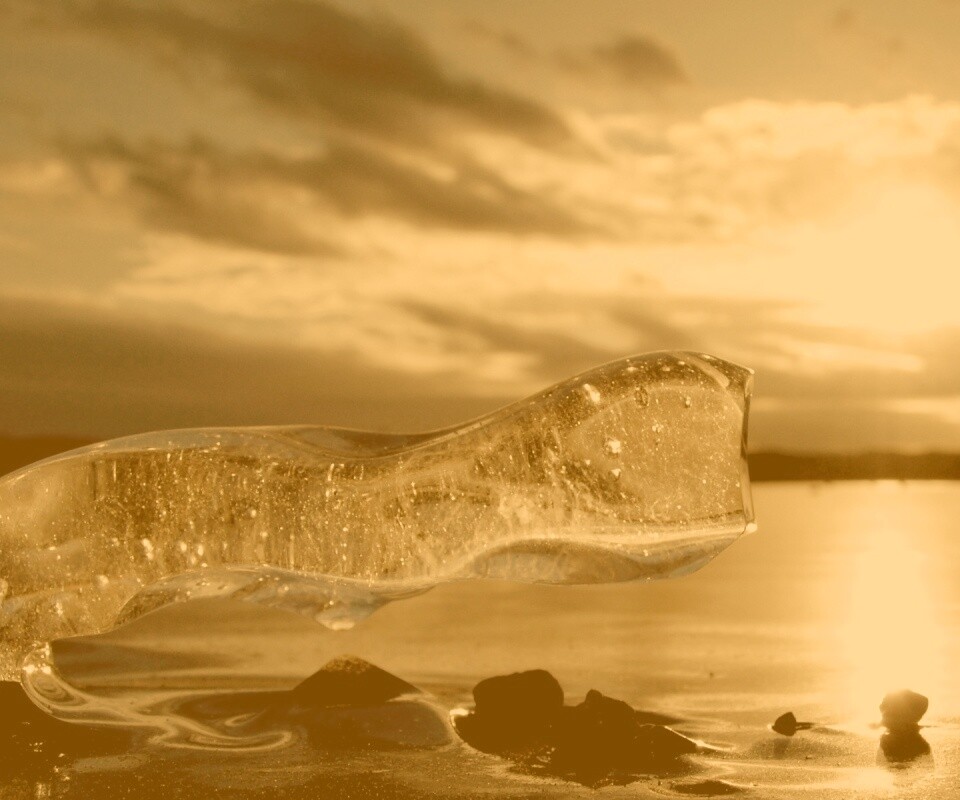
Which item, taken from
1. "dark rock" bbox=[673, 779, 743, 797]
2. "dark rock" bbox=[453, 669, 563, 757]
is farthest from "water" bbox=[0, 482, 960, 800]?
"dark rock" bbox=[453, 669, 563, 757]

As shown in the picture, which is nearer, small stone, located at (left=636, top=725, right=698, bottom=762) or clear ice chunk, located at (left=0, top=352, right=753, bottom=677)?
small stone, located at (left=636, top=725, right=698, bottom=762)

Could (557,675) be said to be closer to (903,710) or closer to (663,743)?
(663,743)

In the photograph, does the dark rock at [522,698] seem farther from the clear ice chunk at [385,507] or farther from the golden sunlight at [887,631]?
the golden sunlight at [887,631]

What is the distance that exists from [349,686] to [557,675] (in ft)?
5.24

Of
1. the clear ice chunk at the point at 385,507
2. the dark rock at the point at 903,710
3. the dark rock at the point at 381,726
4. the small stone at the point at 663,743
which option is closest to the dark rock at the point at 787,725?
the dark rock at the point at 903,710

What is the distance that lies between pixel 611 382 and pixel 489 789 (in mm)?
1941

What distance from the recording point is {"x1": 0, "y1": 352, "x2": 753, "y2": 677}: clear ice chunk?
20.7 ft

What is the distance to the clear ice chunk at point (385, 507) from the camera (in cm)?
630

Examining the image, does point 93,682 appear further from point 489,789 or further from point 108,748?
point 489,789

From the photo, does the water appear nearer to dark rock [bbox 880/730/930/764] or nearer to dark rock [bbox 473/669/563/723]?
dark rock [bbox 880/730/930/764]

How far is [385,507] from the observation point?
253 inches

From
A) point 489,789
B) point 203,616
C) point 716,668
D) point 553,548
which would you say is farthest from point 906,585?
point 489,789

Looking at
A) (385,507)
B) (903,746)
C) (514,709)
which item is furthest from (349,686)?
(903,746)

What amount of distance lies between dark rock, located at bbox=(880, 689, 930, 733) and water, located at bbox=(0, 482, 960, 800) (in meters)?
0.09
